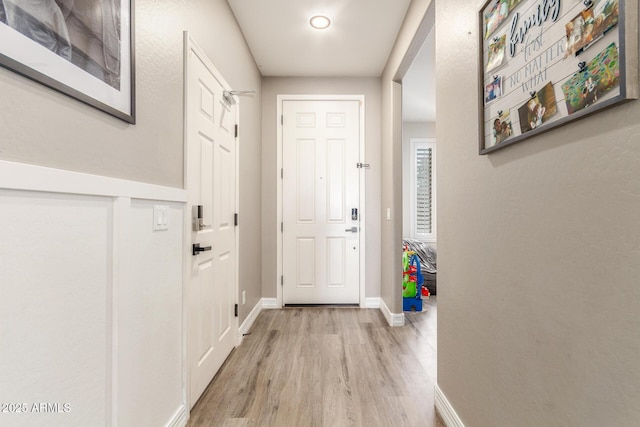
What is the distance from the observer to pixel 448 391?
1.56m

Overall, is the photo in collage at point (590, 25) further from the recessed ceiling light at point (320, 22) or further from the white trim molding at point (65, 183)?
the recessed ceiling light at point (320, 22)

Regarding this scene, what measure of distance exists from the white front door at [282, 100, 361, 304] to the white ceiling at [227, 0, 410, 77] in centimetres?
41

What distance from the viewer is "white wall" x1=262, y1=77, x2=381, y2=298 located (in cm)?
351

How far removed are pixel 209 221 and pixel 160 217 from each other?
0.60 m

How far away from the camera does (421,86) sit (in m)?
3.95

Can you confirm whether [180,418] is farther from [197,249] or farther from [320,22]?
[320,22]

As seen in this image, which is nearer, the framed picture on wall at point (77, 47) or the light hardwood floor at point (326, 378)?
the framed picture on wall at point (77, 47)

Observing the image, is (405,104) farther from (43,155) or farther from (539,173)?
(43,155)

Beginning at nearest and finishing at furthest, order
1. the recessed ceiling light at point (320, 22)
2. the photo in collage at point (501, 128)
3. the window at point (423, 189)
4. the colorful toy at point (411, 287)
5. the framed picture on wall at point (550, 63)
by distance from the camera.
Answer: the framed picture on wall at point (550, 63)
the photo in collage at point (501, 128)
the recessed ceiling light at point (320, 22)
the colorful toy at point (411, 287)
the window at point (423, 189)

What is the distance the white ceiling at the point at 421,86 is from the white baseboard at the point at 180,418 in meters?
3.10

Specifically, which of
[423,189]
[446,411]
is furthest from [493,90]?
[423,189]

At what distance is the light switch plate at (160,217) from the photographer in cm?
132

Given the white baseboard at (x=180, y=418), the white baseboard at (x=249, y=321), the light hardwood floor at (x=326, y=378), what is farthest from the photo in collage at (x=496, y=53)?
the white baseboard at (x=249, y=321)

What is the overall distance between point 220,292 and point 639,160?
6.96 ft
